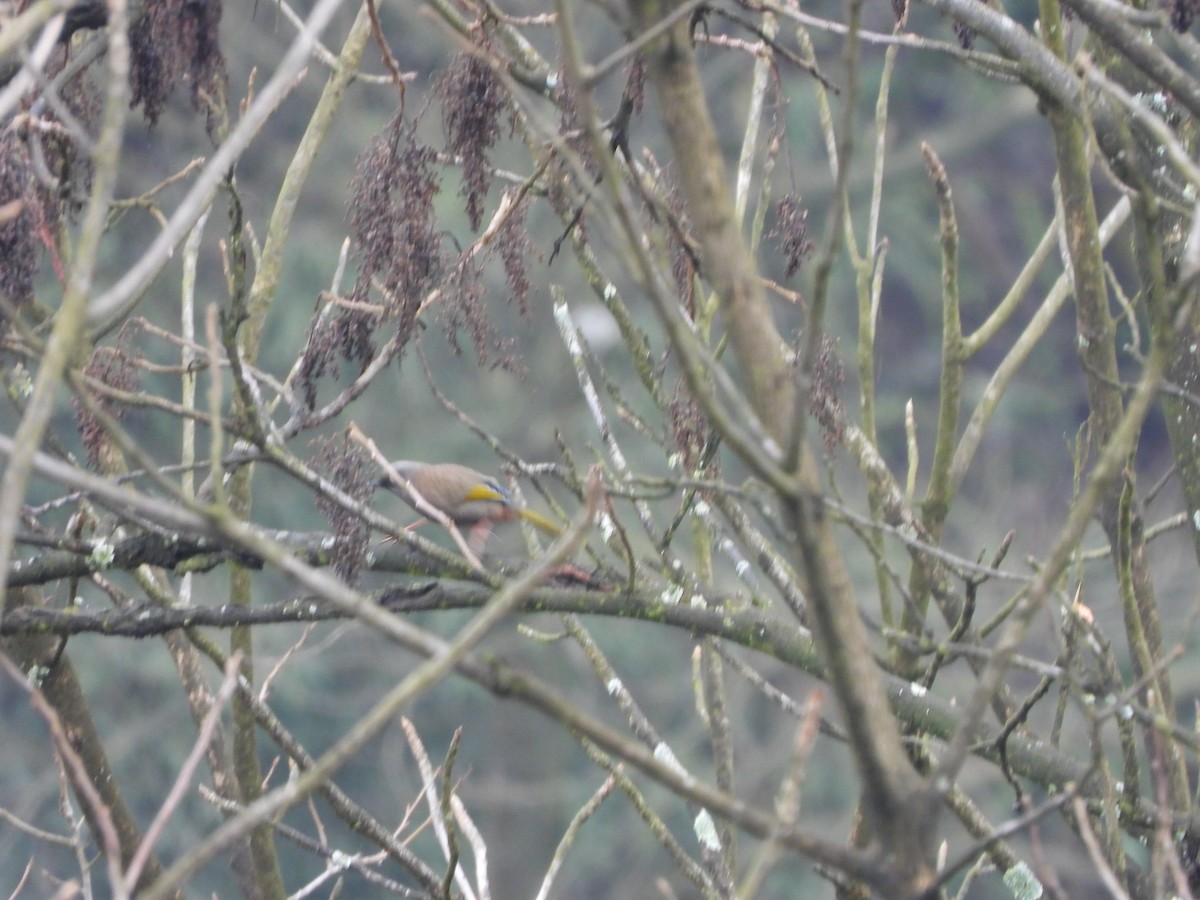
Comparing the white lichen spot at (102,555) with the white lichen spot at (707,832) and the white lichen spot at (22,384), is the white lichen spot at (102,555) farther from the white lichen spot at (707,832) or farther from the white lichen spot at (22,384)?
the white lichen spot at (707,832)

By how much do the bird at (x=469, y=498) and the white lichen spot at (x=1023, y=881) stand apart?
61.8 inches

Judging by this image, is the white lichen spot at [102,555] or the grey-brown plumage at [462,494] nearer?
the white lichen spot at [102,555]

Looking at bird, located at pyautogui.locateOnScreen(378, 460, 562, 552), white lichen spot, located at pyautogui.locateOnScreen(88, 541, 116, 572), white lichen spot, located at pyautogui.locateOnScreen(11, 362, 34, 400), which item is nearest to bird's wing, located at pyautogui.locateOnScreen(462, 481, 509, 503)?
bird, located at pyautogui.locateOnScreen(378, 460, 562, 552)

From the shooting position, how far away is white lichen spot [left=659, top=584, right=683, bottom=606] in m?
2.44

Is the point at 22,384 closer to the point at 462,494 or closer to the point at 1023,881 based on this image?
the point at 462,494

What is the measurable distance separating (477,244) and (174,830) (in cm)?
1147

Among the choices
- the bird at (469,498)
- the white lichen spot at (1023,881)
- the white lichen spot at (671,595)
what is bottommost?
the white lichen spot at (1023,881)

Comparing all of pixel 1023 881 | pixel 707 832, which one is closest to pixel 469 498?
pixel 707 832

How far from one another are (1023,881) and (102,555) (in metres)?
1.88

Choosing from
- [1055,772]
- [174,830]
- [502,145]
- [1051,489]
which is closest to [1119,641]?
[1051,489]

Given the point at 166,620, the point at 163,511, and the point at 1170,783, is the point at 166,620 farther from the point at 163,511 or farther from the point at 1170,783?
the point at 1170,783

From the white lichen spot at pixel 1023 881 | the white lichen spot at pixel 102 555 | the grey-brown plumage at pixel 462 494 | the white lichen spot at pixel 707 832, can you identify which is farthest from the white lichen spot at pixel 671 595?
the grey-brown plumage at pixel 462 494

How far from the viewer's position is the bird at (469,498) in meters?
3.84

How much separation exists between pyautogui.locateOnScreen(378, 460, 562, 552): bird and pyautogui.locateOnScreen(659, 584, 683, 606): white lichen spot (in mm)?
1138
